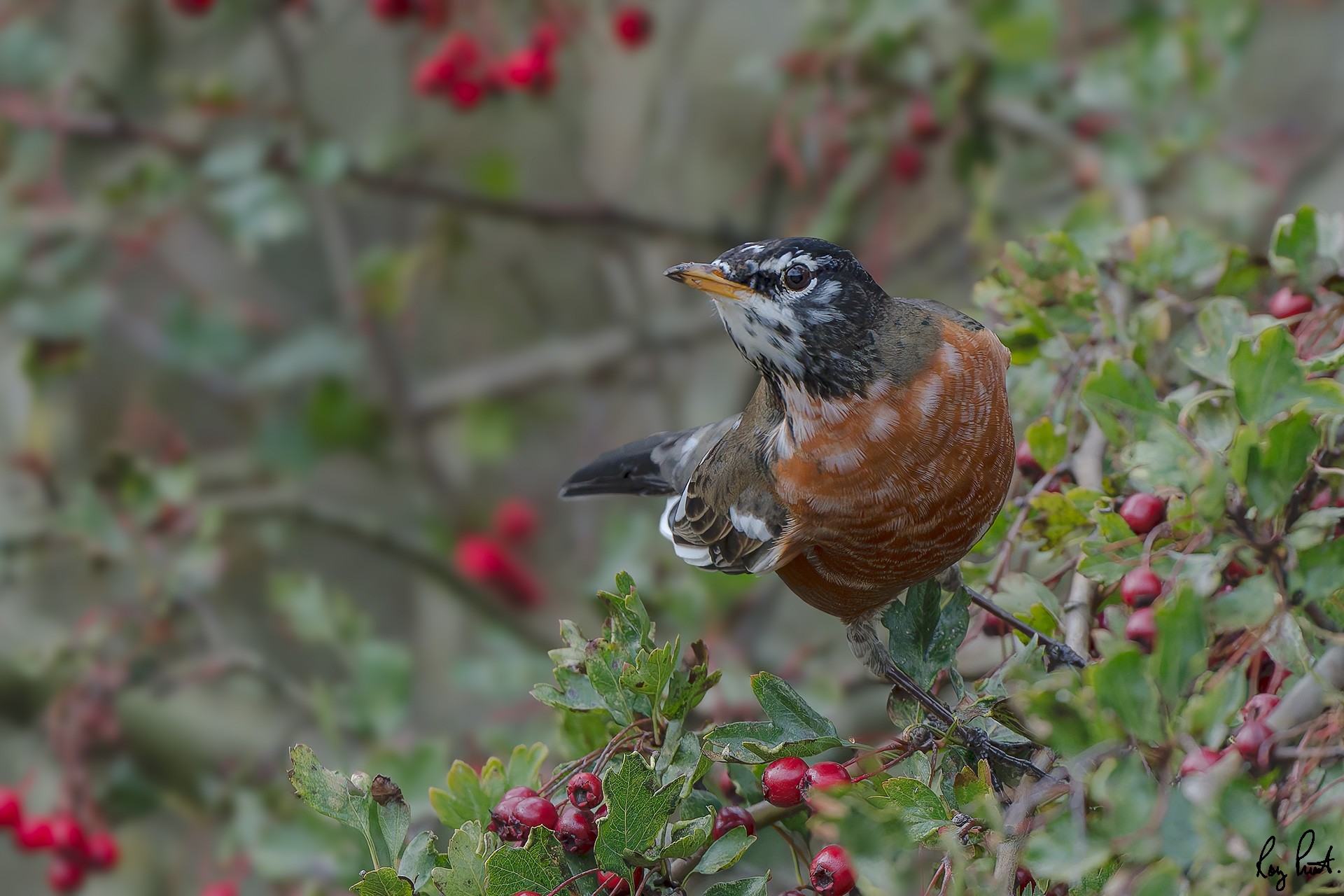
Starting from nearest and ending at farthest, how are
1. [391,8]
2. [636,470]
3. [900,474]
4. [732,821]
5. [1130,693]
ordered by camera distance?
[1130,693] → [732,821] → [900,474] → [636,470] → [391,8]

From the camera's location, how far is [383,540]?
3.45 metres

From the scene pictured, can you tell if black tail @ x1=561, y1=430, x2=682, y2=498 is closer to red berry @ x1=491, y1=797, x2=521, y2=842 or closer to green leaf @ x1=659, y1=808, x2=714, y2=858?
red berry @ x1=491, y1=797, x2=521, y2=842

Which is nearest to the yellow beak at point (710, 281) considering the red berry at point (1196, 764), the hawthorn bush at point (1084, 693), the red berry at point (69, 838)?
the hawthorn bush at point (1084, 693)

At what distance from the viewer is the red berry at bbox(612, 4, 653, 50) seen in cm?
332

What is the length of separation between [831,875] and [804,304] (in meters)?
0.82

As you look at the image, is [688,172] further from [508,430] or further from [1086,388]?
[1086,388]

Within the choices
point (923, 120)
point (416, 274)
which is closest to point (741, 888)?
point (923, 120)

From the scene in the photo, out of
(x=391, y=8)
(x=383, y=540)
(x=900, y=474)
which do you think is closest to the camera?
(x=900, y=474)

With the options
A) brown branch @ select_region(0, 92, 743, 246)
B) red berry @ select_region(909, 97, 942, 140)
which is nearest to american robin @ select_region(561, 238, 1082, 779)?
red berry @ select_region(909, 97, 942, 140)

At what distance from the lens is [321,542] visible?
5.16 m

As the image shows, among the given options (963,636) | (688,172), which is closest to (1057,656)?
(963,636)

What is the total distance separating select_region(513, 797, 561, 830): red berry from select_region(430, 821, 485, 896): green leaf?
0.11 metres

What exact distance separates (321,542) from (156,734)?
83.0 inches
